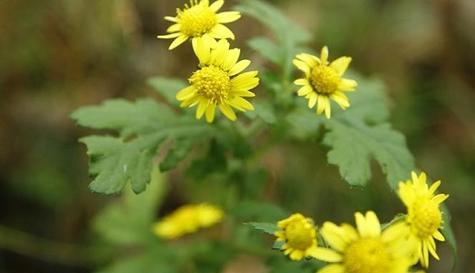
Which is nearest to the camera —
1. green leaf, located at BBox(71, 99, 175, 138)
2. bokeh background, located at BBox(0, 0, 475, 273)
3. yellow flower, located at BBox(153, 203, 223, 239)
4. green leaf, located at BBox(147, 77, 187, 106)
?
green leaf, located at BBox(71, 99, 175, 138)

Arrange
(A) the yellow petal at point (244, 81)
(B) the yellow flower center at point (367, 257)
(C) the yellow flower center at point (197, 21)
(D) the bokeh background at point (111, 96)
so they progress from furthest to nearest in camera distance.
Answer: (D) the bokeh background at point (111, 96)
(C) the yellow flower center at point (197, 21)
(A) the yellow petal at point (244, 81)
(B) the yellow flower center at point (367, 257)

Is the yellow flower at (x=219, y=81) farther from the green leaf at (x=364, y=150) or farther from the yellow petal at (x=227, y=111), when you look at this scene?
the green leaf at (x=364, y=150)

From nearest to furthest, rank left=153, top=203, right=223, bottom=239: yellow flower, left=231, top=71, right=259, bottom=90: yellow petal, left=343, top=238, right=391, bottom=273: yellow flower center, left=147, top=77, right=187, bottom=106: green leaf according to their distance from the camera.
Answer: left=343, top=238, right=391, bottom=273: yellow flower center < left=231, top=71, right=259, bottom=90: yellow petal < left=147, top=77, right=187, bottom=106: green leaf < left=153, top=203, right=223, bottom=239: yellow flower

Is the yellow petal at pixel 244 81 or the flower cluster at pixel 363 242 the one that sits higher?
the yellow petal at pixel 244 81

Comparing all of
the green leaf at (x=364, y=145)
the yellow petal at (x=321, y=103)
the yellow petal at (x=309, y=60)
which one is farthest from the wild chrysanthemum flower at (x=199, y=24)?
the green leaf at (x=364, y=145)

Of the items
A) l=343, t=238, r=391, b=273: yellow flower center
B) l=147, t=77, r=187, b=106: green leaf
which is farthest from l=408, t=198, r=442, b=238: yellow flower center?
l=147, t=77, r=187, b=106: green leaf

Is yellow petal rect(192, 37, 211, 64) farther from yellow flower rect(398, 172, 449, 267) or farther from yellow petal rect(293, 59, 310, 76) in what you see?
yellow flower rect(398, 172, 449, 267)

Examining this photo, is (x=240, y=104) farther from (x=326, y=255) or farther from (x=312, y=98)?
(x=326, y=255)
